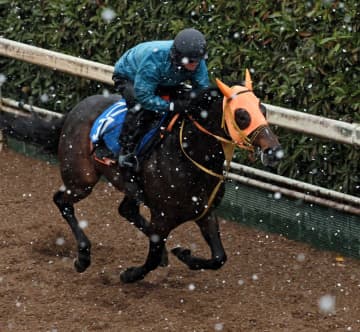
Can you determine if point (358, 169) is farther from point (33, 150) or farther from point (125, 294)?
point (33, 150)

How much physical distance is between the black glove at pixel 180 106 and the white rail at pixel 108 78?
1.33 meters

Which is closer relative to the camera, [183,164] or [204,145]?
[204,145]

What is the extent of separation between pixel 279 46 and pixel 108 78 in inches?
66.6

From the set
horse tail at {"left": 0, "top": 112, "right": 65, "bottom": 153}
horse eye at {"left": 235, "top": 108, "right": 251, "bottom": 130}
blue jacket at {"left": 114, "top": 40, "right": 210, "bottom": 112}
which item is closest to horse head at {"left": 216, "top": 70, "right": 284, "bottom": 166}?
horse eye at {"left": 235, "top": 108, "right": 251, "bottom": 130}

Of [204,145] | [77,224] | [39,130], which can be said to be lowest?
[77,224]

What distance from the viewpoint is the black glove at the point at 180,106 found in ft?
21.3

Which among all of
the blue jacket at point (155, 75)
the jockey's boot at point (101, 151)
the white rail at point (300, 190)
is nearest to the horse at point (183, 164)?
the jockey's boot at point (101, 151)

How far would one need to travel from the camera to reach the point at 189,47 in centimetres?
629

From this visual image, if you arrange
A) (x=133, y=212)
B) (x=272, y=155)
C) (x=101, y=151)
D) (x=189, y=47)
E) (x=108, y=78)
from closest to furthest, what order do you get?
(x=272, y=155) < (x=189, y=47) < (x=101, y=151) < (x=133, y=212) < (x=108, y=78)

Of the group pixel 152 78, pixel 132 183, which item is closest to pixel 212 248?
pixel 132 183

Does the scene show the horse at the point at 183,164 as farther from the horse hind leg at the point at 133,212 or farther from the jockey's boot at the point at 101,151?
the jockey's boot at the point at 101,151

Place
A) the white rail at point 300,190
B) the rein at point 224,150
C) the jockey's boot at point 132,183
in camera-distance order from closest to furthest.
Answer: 1. the rein at point 224,150
2. the jockey's boot at point 132,183
3. the white rail at point 300,190

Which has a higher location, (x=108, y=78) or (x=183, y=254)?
(x=108, y=78)

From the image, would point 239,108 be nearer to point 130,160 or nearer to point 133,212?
point 130,160
